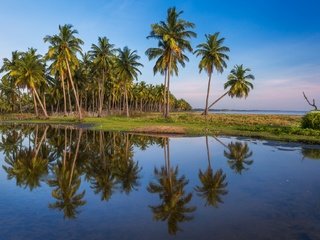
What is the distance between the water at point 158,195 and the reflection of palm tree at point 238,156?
0.06m

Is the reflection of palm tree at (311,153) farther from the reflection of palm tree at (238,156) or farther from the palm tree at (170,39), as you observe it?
the palm tree at (170,39)

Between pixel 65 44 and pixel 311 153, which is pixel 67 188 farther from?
pixel 65 44

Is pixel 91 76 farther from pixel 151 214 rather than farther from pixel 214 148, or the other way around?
pixel 151 214

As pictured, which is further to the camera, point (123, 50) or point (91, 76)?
point (91, 76)

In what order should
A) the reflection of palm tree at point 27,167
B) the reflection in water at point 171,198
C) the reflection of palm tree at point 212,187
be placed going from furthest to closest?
the reflection of palm tree at point 27,167 < the reflection of palm tree at point 212,187 < the reflection in water at point 171,198

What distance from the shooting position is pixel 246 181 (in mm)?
13094

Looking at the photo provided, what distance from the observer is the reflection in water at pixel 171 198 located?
28.0ft

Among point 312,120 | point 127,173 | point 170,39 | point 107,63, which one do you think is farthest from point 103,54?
point 127,173

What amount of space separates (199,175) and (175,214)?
5106 mm

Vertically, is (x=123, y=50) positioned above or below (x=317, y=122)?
above

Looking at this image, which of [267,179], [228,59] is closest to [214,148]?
[267,179]

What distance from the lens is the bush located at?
1189 inches

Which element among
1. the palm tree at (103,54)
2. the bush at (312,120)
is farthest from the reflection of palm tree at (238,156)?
the palm tree at (103,54)

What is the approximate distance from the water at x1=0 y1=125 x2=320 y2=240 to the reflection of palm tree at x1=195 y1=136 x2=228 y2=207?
4 centimetres
